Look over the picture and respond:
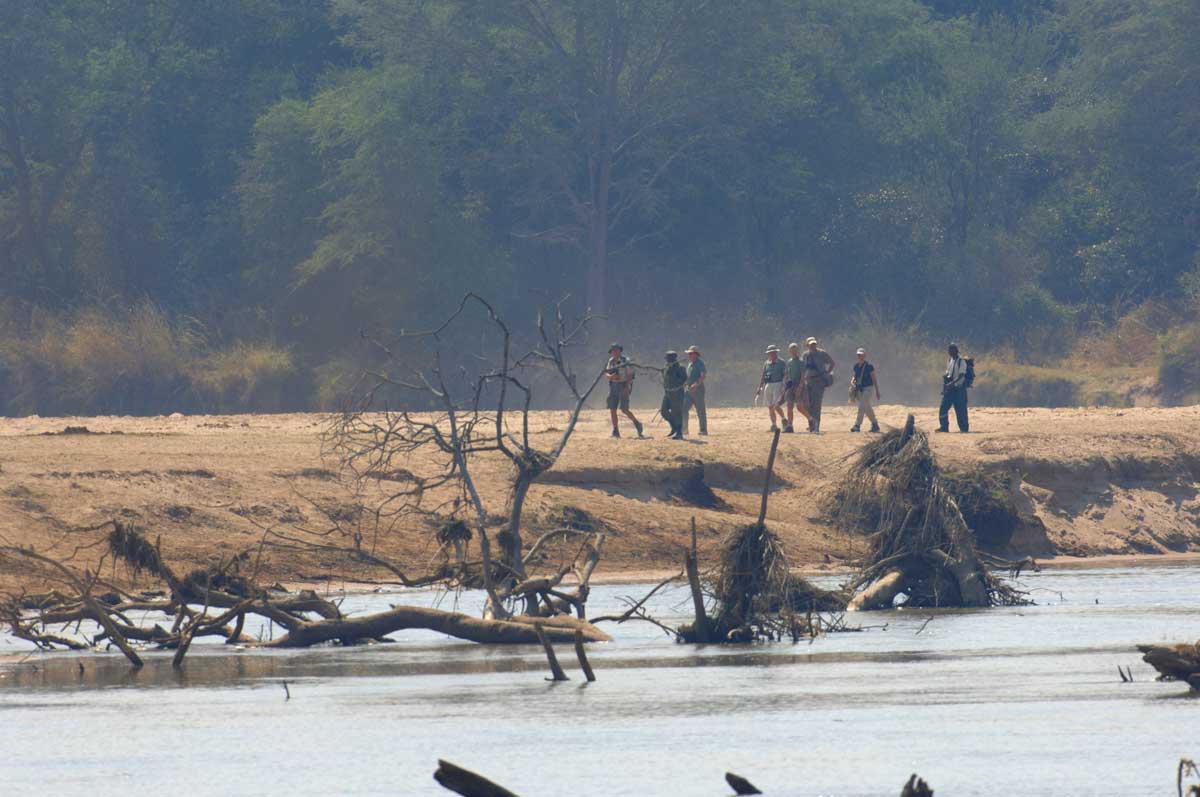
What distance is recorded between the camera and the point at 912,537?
24250 mm

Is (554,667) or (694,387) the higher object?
(694,387)

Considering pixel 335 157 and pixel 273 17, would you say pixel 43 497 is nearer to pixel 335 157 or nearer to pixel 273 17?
pixel 335 157

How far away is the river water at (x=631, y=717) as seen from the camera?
15.5m

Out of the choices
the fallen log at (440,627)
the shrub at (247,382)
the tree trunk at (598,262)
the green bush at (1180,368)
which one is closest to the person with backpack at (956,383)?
the fallen log at (440,627)

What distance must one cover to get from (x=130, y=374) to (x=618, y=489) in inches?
871

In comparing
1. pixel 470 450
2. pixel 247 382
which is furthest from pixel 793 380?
pixel 247 382

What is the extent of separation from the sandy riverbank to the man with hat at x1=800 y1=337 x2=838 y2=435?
1.10 feet

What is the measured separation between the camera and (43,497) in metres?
27.4

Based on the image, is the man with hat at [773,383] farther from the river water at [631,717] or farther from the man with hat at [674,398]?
the river water at [631,717]

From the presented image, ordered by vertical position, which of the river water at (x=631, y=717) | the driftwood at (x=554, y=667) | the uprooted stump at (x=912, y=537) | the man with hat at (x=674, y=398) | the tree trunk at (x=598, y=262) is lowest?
the river water at (x=631, y=717)

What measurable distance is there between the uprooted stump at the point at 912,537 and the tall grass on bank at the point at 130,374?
91.2 feet

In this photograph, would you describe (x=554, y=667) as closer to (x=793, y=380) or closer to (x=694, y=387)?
(x=694, y=387)

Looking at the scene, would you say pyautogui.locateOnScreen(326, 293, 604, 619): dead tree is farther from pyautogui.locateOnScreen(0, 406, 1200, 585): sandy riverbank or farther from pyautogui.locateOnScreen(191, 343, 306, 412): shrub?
pyautogui.locateOnScreen(191, 343, 306, 412): shrub

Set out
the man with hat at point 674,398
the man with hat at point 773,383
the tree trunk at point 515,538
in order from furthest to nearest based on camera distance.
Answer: the man with hat at point 773,383 < the man with hat at point 674,398 < the tree trunk at point 515,538
